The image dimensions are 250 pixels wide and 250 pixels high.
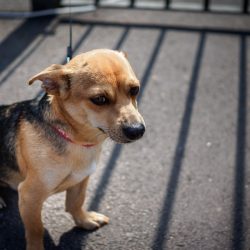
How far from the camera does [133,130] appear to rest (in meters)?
2.93

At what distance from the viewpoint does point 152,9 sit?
9188mm

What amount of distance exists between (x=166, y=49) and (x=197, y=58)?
62 centimetres

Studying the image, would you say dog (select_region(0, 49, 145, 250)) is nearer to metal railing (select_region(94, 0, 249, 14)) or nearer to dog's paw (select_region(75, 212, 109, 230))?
dog's paw (select_region(75, 212, 109, 230))

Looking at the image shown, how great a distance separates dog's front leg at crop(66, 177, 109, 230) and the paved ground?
0.08 meters

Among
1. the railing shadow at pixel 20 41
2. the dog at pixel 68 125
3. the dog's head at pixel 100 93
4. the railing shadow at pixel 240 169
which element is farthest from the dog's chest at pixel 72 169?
the railing shadow at pixel 20 41

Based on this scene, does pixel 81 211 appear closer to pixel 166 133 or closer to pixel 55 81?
pixel 55 81

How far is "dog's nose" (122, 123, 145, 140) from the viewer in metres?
2.94

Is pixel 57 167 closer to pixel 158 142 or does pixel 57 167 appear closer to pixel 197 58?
pixel 158 142

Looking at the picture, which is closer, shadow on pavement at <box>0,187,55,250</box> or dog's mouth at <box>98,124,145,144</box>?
dog's mouth at <box>98,124,145,144</box>

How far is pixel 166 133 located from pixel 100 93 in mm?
2435

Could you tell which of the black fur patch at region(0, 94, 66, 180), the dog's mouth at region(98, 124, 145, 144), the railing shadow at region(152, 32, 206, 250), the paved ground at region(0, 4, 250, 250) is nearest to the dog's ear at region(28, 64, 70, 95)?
the black fur patch at region(0, 94, 66, 180)

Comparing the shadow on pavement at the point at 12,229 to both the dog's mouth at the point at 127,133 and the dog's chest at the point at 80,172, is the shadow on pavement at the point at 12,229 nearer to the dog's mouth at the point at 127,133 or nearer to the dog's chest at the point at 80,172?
the dog's chest at the point at 80,172

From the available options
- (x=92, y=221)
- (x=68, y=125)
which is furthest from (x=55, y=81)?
(x=92, y=221)

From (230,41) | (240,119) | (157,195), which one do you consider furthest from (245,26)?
(157,195)
